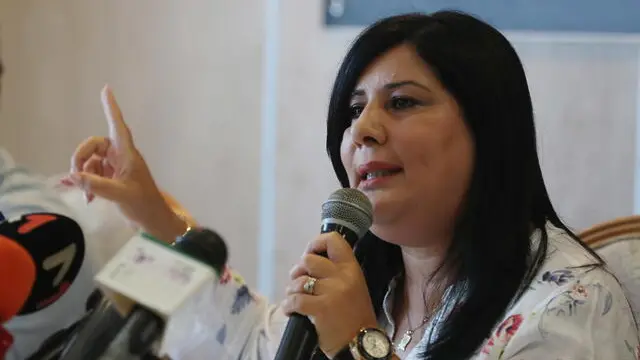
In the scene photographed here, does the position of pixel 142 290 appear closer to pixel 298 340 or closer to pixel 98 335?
pixel 98 335

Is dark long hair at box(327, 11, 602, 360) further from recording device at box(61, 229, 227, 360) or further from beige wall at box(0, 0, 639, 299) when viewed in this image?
beige wall at box(0, 0, 639, 299)

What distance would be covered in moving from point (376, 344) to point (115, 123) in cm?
51

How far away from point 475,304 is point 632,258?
1.10 ft

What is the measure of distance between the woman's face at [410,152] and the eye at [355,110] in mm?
50

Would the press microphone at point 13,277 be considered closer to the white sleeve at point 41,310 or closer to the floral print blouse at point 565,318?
the white sleeve at point 41,310

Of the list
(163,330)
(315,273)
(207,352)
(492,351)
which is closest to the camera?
(163,330)

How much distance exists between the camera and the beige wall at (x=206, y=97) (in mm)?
1915

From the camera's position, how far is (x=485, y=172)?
0.96m

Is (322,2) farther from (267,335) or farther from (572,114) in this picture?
(267,335)

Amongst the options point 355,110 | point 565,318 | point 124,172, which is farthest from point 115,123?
point 565,318

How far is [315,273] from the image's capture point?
0.75m

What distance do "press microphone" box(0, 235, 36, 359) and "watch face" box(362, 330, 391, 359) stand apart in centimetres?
41

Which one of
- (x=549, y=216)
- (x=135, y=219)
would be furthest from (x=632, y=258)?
(x=135, y=219)

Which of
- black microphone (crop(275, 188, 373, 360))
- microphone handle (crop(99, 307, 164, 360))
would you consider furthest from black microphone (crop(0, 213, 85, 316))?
black microphone (crop(275, 188, 373, 360))
